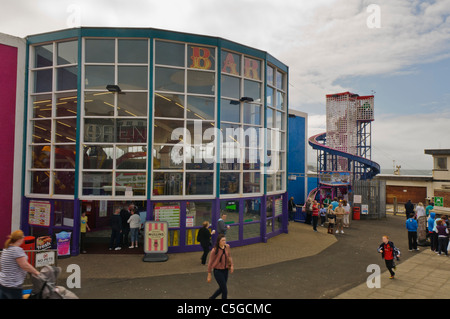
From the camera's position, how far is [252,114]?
13.8m

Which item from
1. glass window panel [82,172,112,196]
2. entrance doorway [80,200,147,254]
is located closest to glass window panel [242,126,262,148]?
glass window panel [82,172,112,196]

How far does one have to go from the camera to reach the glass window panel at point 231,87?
12.9 metres

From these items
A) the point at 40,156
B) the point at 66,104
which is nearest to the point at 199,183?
the point at 66,104

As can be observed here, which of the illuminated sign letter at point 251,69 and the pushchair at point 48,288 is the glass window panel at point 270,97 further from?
the pushchair at point 48,288

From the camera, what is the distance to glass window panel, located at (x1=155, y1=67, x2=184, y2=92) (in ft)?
38.9

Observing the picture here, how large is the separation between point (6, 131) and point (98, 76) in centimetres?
448

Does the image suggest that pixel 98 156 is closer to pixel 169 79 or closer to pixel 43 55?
pixel 169 79

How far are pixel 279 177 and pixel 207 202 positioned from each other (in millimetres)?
5451

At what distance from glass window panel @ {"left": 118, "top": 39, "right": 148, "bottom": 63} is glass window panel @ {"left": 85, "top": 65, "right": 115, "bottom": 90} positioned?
70cm

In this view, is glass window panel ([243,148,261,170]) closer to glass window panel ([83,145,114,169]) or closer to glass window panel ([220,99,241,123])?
glass window panel ([220,99,241,123])

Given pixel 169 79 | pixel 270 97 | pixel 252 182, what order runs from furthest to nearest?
pixel 270 97 → pixel 252 182 → pixel 169 79

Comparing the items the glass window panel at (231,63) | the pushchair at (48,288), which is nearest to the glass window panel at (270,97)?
the glass window panel at (231,63)
